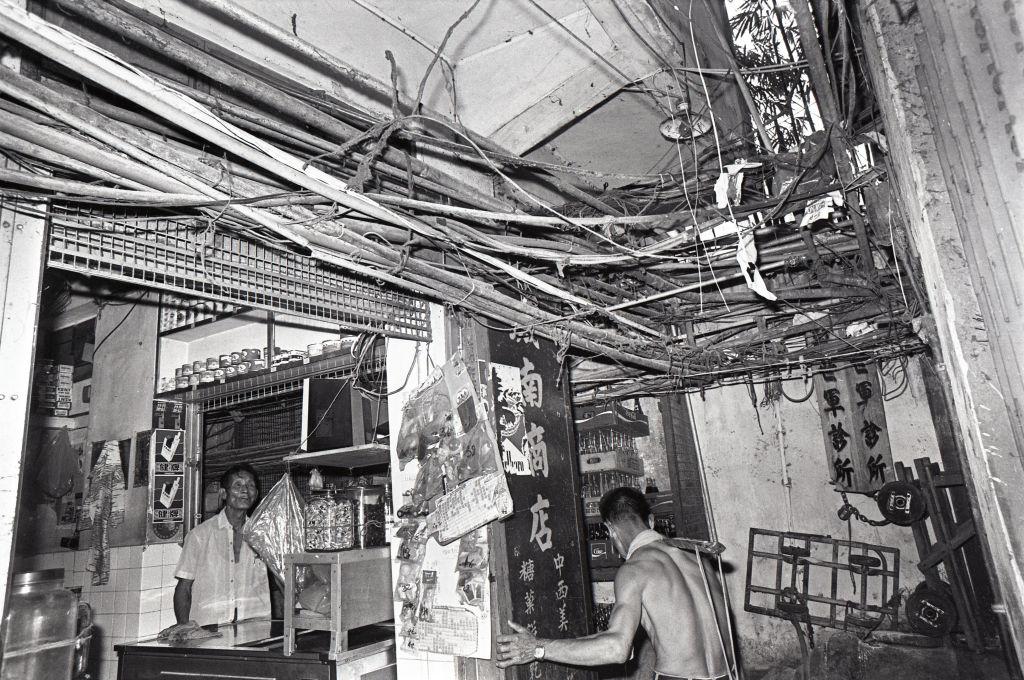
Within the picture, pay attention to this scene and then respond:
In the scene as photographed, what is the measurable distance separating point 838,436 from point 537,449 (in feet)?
14.8

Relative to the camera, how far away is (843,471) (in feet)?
21.8

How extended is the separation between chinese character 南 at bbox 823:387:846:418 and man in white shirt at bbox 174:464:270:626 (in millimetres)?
5915

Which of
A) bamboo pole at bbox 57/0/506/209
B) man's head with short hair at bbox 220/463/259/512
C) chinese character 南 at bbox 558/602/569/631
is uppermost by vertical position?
bamboo pole at bbox 57/0/506/209

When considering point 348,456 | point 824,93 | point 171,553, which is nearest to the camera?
point 824,93

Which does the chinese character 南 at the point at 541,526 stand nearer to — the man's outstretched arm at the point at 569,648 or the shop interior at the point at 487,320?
the shop interior at the point at 487,320

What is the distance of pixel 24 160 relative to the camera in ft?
6.61

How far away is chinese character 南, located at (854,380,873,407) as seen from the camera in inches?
259

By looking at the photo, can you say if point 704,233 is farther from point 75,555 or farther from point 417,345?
point 75,555

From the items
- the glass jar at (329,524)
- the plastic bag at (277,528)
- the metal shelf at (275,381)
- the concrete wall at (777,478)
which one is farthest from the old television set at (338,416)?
the concrete wall at (777,478)

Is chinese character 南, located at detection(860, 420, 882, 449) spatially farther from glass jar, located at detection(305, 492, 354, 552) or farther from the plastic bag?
the plastic bag

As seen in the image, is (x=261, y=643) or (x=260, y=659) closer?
(x=260, y=659)

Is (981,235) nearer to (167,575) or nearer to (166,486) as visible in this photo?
(166,486)

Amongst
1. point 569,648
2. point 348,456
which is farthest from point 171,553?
point 569,648

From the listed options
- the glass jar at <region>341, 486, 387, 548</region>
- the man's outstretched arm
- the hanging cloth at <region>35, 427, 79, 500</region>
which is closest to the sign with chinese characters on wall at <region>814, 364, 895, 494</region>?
the man's outstretched arm
